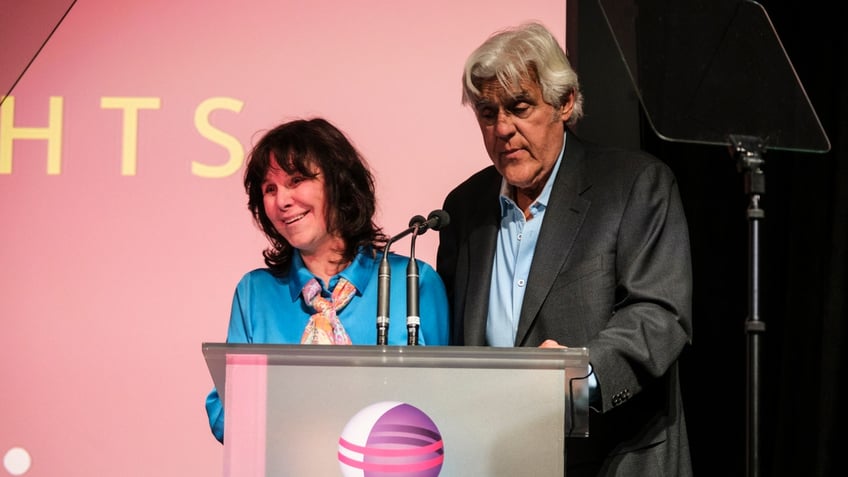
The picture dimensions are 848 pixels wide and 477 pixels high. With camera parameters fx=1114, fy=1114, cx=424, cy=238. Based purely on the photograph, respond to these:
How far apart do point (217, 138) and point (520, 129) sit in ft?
4.45

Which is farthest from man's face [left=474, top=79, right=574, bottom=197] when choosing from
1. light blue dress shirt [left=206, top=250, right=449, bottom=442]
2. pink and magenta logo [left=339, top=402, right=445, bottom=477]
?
pink and magenta logo [left=339, top=402, right=445, bottom=477]

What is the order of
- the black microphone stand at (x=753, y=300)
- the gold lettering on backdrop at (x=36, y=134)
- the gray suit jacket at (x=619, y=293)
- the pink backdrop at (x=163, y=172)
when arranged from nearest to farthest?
the black microphone stand at (x=753, y=300) < the gray suit jacket at (x=619, y=293) < the pink backdrop at (x=163, y=172) < the gold lettering on backdrop at (x=36, y=134)

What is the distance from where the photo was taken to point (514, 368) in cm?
191

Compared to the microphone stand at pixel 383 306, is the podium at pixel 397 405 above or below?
below

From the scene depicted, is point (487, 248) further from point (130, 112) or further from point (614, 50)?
point (130, 112)

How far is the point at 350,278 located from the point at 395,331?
18 centimetres

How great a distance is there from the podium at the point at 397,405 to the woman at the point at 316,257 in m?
0.80

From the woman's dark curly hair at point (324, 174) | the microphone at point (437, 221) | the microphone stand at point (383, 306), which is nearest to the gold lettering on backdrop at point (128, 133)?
the woman's dark curly hair at point (324, 174)

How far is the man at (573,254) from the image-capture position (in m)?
2.54

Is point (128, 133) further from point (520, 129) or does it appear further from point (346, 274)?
point (520, 129)

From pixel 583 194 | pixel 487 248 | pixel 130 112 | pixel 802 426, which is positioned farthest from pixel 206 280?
pixel 802 426

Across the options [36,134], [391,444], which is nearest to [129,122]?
[36,134]

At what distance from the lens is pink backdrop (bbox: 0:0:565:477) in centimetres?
364

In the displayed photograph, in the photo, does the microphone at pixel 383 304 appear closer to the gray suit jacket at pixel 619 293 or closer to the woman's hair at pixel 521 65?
the gray suit jacket at pixel 619 293
